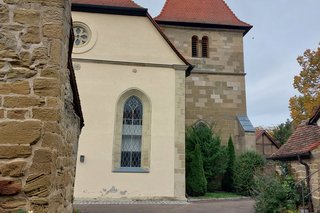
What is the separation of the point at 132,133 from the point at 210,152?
4748 millimetres

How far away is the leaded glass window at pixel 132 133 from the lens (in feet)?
43.1

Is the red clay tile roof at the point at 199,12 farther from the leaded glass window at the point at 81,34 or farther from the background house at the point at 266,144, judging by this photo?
the background house at the point at 266,144

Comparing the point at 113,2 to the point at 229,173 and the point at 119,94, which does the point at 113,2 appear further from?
the point at 229,173

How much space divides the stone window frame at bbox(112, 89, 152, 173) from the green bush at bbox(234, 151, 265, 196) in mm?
5426

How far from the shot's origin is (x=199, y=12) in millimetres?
20391

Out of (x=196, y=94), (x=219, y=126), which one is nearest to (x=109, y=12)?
(x=196, y=94)

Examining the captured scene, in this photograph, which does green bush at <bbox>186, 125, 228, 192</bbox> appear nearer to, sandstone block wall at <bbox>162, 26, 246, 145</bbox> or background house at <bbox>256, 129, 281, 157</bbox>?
sandstone block wall at <bbox>162, 26, 246, 145</bbox>

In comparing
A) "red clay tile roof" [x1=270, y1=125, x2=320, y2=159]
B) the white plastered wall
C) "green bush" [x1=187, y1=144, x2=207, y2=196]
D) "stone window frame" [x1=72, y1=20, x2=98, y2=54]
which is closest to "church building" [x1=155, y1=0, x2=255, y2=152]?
"green bush" [x1=187, y1=144, x2=207, y2=196]

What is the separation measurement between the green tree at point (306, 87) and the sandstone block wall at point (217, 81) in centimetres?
548

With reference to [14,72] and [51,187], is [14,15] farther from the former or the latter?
[51,187]

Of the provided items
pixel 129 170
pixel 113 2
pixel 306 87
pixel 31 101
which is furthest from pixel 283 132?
pixel 31 101

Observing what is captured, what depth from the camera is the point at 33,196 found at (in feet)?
10.3

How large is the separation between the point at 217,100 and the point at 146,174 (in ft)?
25.1

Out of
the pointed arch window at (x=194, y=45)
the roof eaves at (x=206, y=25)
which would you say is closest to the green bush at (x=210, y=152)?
the pointed arch window at (x=194, y=45)
